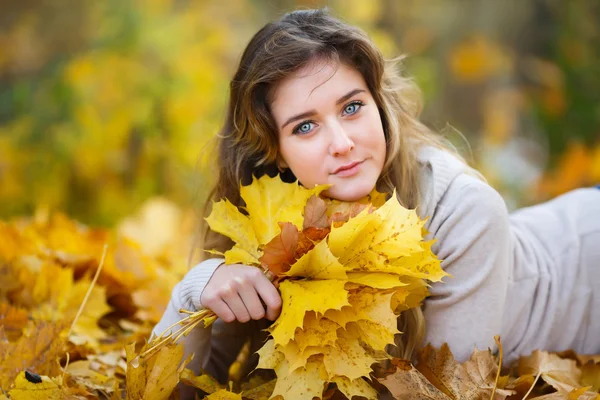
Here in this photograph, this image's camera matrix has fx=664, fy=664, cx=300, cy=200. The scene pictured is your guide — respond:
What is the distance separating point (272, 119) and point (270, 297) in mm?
535

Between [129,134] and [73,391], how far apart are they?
299 centimetres

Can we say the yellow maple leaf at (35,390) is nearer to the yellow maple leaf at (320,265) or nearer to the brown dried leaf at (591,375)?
the yellow maple leaf at (320,265)

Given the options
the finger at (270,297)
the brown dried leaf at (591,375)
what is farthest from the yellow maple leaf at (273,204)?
the brown dried leaf at (591,375)

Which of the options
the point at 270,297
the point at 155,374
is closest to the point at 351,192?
the point at 270,297

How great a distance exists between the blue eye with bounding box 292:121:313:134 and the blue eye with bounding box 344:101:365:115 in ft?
0.32

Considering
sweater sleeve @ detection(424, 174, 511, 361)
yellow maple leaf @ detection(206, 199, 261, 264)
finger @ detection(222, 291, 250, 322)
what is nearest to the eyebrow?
yellow maple leaf @ detection(206, 199, 261, 264)

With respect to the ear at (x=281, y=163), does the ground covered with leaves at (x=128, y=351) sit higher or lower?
lower

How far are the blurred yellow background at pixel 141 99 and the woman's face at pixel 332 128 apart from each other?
2.18m

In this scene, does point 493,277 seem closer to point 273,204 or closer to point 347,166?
point 347,166

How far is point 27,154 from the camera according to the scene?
434cm

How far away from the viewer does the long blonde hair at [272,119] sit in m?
1.67

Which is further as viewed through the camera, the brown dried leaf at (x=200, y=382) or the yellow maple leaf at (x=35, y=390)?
the brown dried leaf at (x=200, y=382)

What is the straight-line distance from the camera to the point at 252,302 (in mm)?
1428

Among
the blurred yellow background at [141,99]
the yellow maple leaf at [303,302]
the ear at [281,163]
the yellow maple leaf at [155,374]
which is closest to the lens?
the yellow maple leaf at [303,302]
